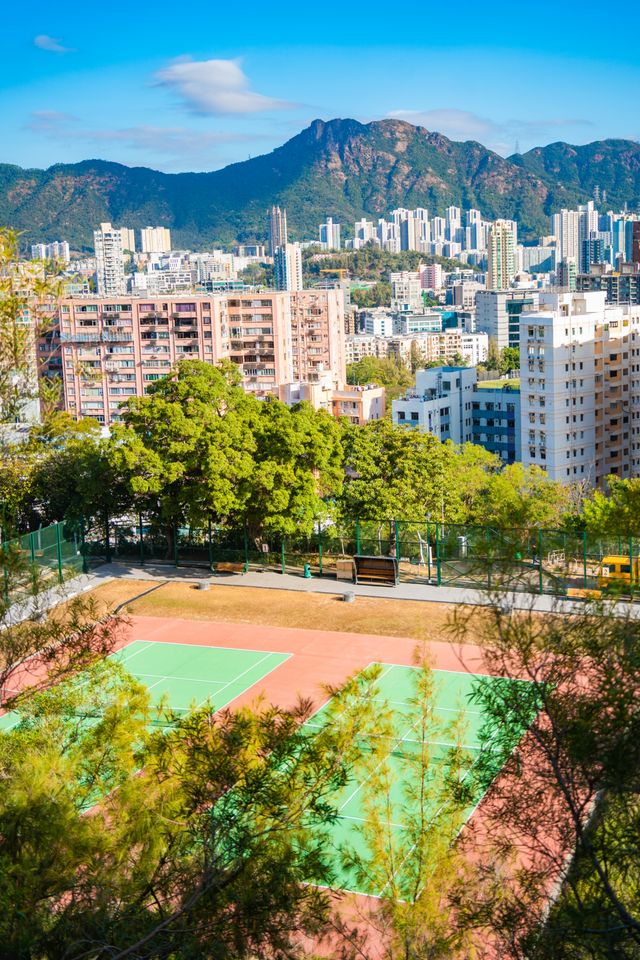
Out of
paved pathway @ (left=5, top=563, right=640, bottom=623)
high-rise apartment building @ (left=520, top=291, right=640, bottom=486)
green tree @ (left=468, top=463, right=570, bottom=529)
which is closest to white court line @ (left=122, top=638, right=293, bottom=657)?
paved pathway @ (left=5, top=563, right=640, bottom=623)

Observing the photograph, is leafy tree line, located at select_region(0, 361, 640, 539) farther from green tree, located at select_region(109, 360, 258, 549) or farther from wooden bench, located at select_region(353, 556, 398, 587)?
wooden bench, located at select_region(353, 556, 398, 587)

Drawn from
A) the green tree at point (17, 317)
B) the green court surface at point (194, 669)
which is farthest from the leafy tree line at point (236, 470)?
the green tree at point (17, 317)

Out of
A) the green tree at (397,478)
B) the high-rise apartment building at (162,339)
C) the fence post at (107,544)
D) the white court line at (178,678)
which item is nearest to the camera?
the white court line at (178,678)

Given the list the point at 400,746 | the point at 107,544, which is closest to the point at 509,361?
the point at 107,544

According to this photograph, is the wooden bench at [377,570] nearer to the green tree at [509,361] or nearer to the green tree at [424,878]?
the green tree at [424,878]

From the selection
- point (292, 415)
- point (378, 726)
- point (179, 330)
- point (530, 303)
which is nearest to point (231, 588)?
point (292, 415)

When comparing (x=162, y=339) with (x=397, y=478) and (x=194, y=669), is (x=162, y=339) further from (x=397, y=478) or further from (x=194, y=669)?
(x=194, y=669)
